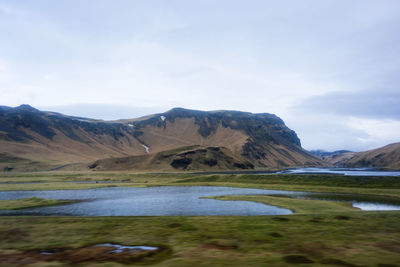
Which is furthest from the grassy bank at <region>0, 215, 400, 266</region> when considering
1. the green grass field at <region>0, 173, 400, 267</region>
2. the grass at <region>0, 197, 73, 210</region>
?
the grass at <region>0, 197, 73, 210</region>

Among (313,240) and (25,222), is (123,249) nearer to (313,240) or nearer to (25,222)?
(313,240)

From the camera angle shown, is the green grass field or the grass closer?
the green grass field

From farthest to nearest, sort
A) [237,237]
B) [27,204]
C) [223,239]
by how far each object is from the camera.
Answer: [27,204], [237,237], [223,239]

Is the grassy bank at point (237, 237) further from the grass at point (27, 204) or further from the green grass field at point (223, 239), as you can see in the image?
the grass at point (27, 204)

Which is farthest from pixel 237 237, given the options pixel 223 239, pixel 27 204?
pixel 27 204

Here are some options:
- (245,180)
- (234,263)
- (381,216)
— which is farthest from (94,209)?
(245,180)

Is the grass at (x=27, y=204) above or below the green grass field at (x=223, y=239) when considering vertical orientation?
below

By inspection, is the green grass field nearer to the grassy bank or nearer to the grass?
the grassy bank

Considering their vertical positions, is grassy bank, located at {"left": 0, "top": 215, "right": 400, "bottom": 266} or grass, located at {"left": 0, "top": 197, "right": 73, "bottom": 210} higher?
grassy bank, located at {"left": 0, "top": 215, "right": 400, "bottom": 266}

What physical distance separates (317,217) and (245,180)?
7914cm

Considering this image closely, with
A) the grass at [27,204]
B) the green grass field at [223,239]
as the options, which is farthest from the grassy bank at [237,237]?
the grass at [27,204]

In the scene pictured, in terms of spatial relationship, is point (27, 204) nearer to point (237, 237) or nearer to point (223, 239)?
point (223, 239)

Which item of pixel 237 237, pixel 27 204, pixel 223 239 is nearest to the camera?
pixel 223 239

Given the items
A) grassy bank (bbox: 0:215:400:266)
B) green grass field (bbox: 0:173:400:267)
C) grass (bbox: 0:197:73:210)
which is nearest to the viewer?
green grass field (bbox: 0:173:400:267)
